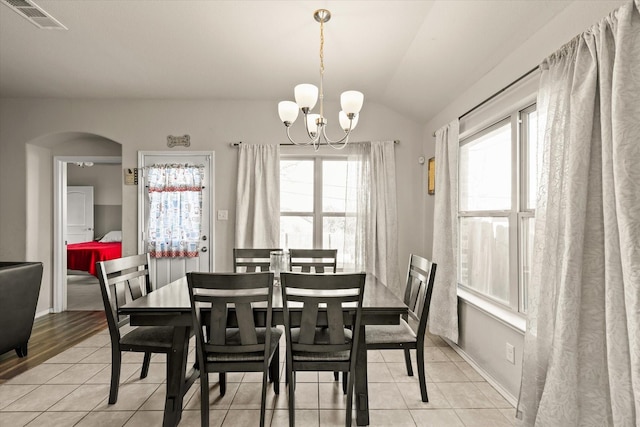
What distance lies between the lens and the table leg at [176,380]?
1.90m

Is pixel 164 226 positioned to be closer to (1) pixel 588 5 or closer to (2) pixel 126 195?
(2) pixel 126 195

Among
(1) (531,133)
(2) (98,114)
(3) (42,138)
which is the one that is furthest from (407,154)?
(3) (42,138)

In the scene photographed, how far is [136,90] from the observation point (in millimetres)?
3822

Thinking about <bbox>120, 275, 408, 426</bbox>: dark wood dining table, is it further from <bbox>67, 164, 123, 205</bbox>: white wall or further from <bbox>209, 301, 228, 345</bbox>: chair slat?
<bbox>67, 164, 123, 205</bbox>: white wall

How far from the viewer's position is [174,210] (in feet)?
13.4

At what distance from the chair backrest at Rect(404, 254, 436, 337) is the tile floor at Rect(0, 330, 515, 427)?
0.50 m

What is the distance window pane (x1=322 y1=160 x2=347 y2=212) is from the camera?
422 cm

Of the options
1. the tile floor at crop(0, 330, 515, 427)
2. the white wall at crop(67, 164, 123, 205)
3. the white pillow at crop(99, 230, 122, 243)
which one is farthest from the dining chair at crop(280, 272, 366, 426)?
the white wall at crop(67, 164, 123, 205)

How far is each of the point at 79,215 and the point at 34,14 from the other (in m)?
6.19

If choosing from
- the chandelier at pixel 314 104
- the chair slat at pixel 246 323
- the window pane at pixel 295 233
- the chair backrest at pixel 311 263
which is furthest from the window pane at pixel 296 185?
the chair slat at pixel 246 323

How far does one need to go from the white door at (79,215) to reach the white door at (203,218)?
453 cm

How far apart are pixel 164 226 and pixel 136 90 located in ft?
5.13

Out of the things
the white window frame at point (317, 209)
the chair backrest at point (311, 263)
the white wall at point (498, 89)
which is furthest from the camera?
the white window frame at point (317, 209)

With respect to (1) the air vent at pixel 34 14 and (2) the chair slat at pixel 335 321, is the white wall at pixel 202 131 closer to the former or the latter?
(1) the air vent at pixel 34 14
